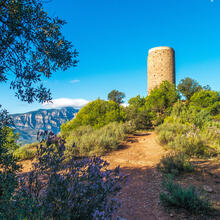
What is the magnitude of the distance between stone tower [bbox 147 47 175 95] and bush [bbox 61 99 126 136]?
16828 millimetres

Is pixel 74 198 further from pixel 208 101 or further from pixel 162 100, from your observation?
pixel 208 101

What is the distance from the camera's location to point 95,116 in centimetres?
973

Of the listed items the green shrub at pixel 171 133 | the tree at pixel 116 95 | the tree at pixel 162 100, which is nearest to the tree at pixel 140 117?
the tree at pixel 162 100

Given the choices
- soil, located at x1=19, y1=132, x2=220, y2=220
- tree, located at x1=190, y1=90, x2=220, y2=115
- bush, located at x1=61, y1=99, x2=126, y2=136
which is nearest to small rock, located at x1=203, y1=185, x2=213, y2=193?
soil, located at x1=19, y1=132, x2=220, y2=220

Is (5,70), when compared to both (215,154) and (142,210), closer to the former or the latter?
(142,210)

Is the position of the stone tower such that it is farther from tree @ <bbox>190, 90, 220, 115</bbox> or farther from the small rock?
the small rock

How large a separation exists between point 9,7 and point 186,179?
14.7 feet

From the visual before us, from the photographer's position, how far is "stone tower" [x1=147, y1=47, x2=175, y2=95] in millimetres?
24578

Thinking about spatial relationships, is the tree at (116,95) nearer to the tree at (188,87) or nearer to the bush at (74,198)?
the tree at (188,87)

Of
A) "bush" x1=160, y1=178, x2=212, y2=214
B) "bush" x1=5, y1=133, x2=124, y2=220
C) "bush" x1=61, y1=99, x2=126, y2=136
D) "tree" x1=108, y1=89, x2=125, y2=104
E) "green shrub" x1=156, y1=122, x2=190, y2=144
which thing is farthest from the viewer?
"tree" x1=108, y1=89, x2=125, y2=104

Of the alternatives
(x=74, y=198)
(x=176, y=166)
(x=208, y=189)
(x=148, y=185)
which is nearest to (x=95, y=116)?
(x=176, y=166)

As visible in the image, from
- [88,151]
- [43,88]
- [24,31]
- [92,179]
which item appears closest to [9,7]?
[24,31]

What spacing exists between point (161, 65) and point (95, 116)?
61.1 ft

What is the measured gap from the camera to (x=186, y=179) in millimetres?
3637
